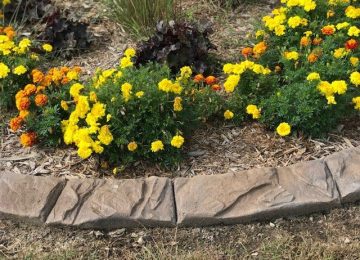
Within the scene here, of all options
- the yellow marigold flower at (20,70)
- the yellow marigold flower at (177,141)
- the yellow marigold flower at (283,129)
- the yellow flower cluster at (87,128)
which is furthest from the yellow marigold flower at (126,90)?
the yellow marigold flower at (283,129)

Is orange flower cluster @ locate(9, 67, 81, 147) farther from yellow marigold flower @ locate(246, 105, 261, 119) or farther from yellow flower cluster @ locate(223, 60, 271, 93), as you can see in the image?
yellow marigold flower @ locate(246, 105, 261, 119)

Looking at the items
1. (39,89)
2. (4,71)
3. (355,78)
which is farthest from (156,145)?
(355,78)

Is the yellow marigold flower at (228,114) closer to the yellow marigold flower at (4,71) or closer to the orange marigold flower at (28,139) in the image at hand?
the orange marigold flower at (28,139)

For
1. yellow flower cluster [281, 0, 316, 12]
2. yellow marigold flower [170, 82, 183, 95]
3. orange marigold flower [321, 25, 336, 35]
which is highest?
yellow flower cluster [281, 0, 316, 12]

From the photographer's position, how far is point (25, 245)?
10.6ft

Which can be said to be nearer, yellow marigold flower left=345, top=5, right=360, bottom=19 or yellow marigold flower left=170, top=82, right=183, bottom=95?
yellow marigold flower left=170, top=82, right=183, bottom=95

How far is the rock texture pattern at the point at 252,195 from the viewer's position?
3.27m

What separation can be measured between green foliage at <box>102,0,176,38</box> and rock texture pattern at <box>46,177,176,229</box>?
171cm

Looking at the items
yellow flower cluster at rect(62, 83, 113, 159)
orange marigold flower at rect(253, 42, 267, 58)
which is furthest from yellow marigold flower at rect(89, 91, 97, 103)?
orange marigold flower at rect(253, 42, 267, 58)

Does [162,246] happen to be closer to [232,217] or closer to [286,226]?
[232,217]

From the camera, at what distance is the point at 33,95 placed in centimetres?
374

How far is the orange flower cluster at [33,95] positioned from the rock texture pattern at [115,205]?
548 mm

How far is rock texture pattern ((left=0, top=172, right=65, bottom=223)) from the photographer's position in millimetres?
3271

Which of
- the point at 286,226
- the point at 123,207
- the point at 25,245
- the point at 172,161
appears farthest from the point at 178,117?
the point at 25,245
